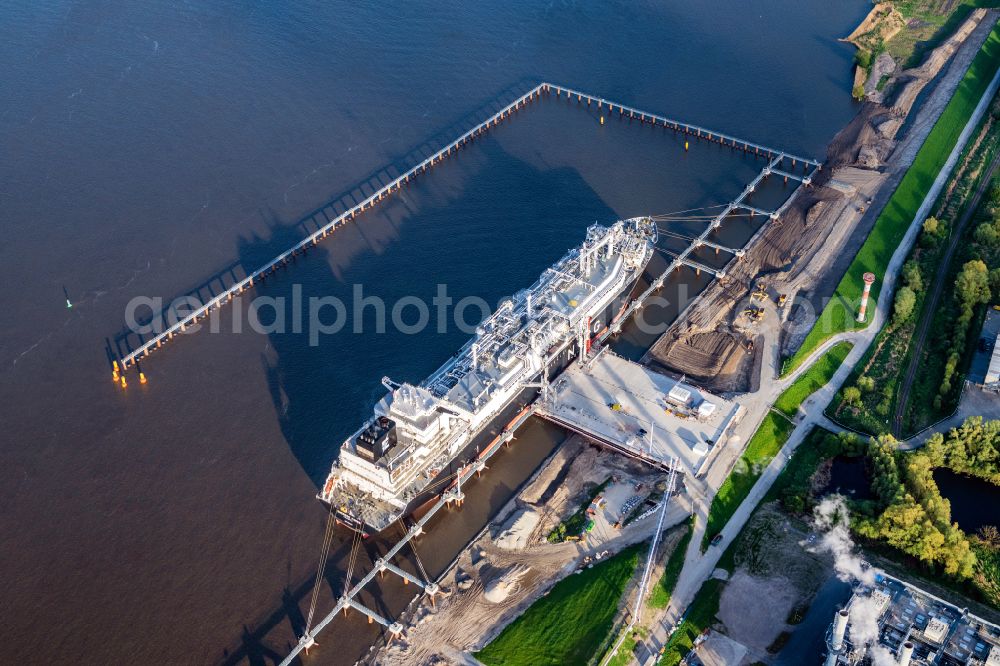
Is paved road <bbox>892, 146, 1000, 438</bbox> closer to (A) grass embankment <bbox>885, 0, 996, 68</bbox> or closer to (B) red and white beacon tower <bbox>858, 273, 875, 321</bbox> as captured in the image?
(B) red and white beacon tower <bbox>858, 273, 875, 321</bbox>

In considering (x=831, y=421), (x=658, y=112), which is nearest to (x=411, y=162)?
(x=658, y=112)

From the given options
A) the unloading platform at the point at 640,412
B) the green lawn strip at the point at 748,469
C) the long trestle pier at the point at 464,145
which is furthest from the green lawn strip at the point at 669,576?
the long trestle pier at the point at 464,145

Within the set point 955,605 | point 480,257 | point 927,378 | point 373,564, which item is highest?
point 480,257

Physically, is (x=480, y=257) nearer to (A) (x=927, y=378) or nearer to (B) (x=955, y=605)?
(A) (x=927, y=378)

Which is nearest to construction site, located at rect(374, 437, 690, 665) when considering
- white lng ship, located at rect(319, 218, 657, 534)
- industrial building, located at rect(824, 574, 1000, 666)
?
white lng ship, located at rect(319, 218, 657, 534)

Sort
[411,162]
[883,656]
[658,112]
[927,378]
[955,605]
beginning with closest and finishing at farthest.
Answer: [883,656] → [955,605] → [927,378] → [411,162] → [658,112]

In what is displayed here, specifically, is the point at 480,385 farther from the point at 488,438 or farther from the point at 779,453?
the point at 779,453
